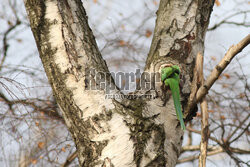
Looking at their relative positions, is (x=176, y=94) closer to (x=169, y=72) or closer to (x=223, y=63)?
(x=169, y=72)

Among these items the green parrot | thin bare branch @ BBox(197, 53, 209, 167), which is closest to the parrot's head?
the green parrot

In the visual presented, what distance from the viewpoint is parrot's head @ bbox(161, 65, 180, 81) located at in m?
1.62

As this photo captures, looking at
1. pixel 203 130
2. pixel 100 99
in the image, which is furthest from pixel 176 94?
pixel 100 99

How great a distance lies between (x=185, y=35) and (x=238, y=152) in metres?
1.89

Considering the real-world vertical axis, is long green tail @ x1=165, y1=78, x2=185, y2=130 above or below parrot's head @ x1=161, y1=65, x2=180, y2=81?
below

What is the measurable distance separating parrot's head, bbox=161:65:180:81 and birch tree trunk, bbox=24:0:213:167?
61 mm

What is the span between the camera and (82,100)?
1.48m

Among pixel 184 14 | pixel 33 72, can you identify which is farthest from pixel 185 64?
pixel 33 72

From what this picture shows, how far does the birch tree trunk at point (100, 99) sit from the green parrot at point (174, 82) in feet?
0.13

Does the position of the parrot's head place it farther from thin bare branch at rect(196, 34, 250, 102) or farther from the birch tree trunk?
thin bare branch at rect(196, 34, 250, 102)

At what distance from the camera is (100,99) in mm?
1488

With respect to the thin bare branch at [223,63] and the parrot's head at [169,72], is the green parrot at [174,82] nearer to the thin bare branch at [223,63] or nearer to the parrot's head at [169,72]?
the parrot's head at [169,72]

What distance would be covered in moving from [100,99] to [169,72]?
0.45 meters

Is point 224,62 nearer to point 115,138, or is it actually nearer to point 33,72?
point 115,138
